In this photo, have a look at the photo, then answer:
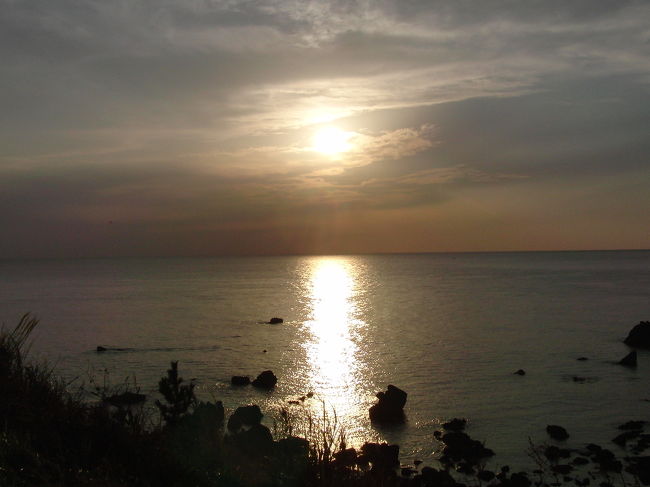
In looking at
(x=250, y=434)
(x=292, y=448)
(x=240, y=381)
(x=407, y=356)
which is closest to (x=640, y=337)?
(x=407, y=356)

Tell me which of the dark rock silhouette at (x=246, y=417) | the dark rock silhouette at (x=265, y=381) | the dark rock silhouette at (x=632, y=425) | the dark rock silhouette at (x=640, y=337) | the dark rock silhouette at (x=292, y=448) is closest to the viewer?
the dark rock silhouette at (x=292, y=448)

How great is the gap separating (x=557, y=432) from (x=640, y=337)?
3097 centimetres

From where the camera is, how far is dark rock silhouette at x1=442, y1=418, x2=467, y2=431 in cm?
2689

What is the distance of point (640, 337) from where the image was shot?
50.7m

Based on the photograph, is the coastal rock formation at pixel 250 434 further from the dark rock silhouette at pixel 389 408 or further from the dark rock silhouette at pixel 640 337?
the dark rock silhouette at pixel 640 337

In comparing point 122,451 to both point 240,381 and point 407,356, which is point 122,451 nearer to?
point 240,381

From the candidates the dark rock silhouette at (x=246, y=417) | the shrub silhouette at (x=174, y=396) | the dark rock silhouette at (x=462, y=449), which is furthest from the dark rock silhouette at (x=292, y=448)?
the dark rock silhouette at (x=246, y=417)

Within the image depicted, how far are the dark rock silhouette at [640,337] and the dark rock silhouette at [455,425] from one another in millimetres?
31450

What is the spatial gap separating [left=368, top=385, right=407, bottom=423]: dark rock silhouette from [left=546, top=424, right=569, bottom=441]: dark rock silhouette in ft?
23.2

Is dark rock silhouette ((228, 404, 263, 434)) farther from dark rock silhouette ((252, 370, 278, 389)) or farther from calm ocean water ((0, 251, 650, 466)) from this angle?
dark rock silhouette ((252, 370, 278, 389))

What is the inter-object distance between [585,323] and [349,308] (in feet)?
Result: 132

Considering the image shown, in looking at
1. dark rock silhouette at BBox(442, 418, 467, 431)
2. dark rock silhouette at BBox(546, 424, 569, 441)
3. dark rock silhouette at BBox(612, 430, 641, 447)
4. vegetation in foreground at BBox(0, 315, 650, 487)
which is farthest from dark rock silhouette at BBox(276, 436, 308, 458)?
dark rock silhouette at BBox(612, 430, 641, 447)

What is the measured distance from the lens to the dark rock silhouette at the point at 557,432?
25.4 meters

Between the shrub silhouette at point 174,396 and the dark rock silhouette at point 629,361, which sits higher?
the dark rock silhouette at point 629,361
